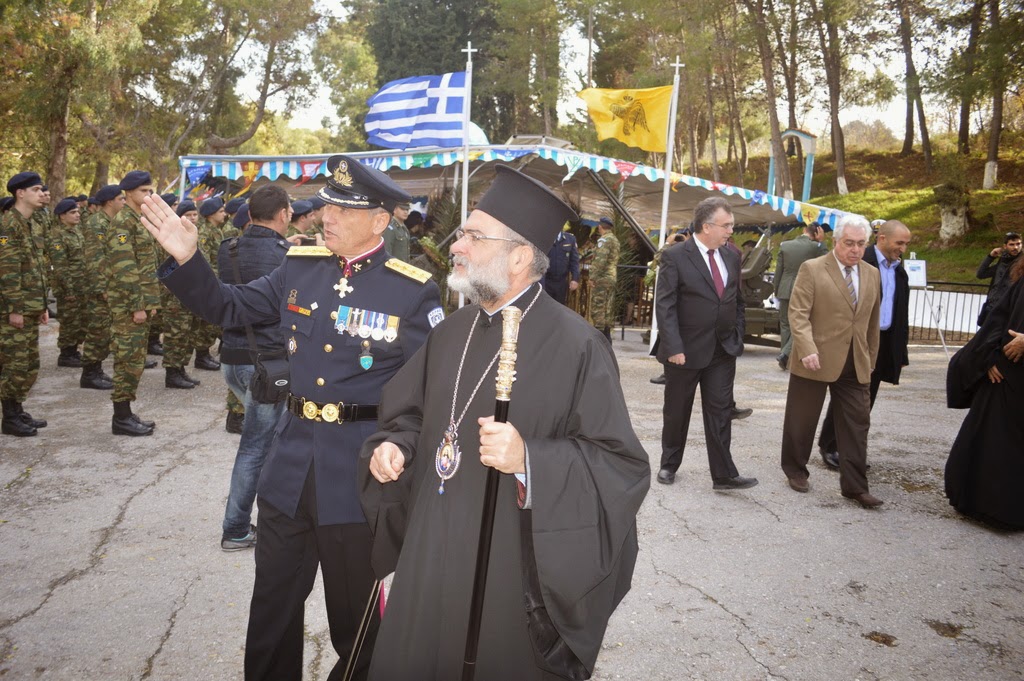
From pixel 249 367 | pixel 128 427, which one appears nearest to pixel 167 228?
pixel 249 367

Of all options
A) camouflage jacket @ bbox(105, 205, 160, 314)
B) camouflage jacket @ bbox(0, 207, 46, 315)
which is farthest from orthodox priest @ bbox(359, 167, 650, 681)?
camouflage jacket @ bbox(0, 207, 46, 315)

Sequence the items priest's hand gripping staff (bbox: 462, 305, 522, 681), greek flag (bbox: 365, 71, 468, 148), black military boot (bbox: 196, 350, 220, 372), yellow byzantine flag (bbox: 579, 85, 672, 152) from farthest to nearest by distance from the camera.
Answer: yellow byzantine flag (bbox: 579, 85, 672, 152) < greek flag (bbox: 365, 71, 468, 148) < black military boot (bbox: 196, 350, 220, 372) < priest's hand gripping staff (bbox: 462, 305, 522, 681)

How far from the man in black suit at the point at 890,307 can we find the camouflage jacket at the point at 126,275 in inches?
240

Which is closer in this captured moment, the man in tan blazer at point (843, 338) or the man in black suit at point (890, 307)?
the man in tan blazer at point (843, 338)

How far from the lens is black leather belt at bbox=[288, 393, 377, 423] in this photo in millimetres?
2926

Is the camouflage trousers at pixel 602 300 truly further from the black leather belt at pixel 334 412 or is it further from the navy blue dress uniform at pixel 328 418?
the black leather belt at pixel 334 412

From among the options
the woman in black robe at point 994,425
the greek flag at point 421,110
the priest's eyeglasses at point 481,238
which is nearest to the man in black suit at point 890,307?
the woman in black robe at point 994,425

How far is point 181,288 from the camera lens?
9.43 ft

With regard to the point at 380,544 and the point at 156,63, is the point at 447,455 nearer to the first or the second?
the point at 380,544

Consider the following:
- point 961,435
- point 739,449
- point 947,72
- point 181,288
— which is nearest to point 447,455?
point 181,288

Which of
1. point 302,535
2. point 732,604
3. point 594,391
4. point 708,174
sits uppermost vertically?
point 708,174

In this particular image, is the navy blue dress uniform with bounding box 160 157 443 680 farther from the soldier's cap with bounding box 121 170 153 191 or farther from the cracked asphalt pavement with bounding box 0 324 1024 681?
the soldier's cap with bounding box 121 170 153 191

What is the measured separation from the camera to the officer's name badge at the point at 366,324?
2.94 meters

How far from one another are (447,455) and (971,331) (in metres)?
17.6
